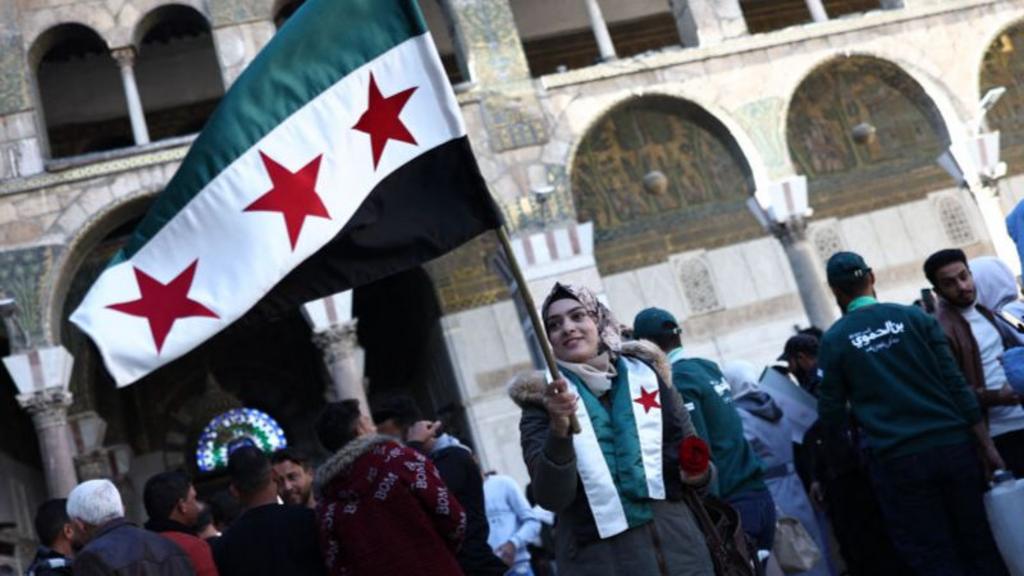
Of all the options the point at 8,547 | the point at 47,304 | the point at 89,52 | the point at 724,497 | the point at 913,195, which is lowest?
the point at 724,497

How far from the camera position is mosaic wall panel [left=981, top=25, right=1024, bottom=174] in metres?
15.9

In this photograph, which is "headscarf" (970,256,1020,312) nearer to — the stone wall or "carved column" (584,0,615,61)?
the stone wall

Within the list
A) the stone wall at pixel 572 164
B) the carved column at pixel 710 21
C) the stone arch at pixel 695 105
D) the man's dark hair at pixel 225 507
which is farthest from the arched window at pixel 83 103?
the man's dark hair at pixel 225 507

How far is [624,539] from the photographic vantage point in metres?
3.16

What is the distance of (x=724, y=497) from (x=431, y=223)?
198 cm

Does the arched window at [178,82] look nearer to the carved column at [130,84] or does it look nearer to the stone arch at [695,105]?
the carved column at [130,84]

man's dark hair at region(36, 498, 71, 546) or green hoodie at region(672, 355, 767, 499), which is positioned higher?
man's dark hair at region(36, 498, 71, 546)

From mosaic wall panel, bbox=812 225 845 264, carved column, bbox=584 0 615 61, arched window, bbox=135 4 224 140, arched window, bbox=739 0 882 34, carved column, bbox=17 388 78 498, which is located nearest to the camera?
carved column, bbox=17 388 78 498

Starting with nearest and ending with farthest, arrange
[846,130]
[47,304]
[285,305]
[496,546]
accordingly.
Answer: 1. [285,305]
2. [496,546]
3. [47,304]
4. [846,130]

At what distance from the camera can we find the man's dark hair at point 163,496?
458 centimetres

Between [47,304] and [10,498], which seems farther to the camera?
[10,498]

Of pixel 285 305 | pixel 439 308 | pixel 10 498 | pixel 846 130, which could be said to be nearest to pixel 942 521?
pixel 285 305

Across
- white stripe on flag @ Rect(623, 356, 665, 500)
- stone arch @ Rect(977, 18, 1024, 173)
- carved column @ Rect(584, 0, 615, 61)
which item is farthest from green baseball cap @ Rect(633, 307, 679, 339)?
stone arch @ Rect(977, 18, 1024, 173)

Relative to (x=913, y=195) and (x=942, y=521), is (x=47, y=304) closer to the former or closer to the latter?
(x=942, y=521)
